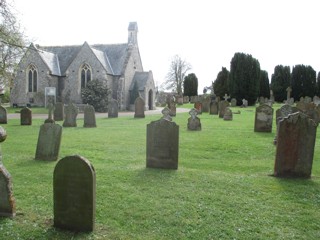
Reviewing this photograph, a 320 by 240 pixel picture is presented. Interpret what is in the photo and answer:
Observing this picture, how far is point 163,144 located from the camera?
7.28 m

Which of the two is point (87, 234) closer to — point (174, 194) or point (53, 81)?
point (174, 194)

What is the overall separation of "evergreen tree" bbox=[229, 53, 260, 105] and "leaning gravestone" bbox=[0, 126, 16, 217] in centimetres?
3782

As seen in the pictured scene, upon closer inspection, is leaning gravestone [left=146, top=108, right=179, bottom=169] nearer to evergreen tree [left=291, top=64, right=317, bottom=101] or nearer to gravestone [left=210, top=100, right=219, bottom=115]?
gravestone [left=210, top=100, right=219, bottom=115]

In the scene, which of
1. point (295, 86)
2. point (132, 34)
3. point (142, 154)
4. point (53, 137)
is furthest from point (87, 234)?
point (295, 86)

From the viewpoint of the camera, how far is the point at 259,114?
13773 mm

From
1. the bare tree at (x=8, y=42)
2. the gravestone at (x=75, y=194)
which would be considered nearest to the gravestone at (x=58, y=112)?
the bare tree at (x=8, y=42)

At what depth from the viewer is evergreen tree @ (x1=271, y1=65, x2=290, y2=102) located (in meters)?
47.3

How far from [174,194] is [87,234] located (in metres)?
1.89

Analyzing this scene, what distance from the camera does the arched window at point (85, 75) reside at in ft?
121

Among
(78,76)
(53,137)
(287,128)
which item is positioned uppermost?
(78,76)

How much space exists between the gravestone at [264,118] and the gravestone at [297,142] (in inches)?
283

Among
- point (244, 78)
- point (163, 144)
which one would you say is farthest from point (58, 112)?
point (244, 78)

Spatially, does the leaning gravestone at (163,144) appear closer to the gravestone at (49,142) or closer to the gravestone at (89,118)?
the gravestone at (49,142)

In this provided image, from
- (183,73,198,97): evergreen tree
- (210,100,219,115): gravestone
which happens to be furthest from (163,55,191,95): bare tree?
(210,100,219,115): gravestone
